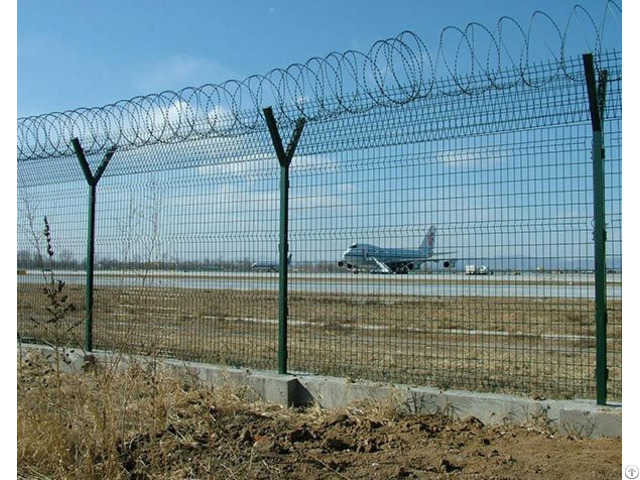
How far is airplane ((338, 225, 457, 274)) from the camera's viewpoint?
17.8ft

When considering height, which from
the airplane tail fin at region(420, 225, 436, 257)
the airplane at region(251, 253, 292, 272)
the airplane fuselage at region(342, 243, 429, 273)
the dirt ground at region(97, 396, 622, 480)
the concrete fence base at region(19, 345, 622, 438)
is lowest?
the dirt ground at region(97, 396, 622, 480)

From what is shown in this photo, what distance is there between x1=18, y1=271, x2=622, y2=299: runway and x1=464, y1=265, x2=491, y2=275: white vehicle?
4 centimetres

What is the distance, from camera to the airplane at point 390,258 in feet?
17.8

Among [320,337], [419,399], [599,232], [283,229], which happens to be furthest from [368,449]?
[320,337]

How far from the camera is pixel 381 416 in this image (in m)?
4.98

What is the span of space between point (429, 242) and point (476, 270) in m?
0.45

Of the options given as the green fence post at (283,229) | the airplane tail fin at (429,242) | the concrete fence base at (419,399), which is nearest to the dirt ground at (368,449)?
the concrete fence base at (419,399)

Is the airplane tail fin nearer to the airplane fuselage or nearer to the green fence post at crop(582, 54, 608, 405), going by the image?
the airplane fuselage

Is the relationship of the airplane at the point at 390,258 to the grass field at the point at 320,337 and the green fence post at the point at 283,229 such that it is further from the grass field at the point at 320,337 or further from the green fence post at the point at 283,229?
the green fence post at the point at 283,229

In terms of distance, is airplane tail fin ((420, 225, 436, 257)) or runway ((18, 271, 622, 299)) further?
airplane tail fin ((420, 225, 436, 257))

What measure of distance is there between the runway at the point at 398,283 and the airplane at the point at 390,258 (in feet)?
0.32

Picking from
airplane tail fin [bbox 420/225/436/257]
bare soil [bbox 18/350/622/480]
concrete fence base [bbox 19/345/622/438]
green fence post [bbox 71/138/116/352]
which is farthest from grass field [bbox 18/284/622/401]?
bare soil [bbox 18/350/622/480]

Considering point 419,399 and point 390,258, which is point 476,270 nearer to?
point 390,258

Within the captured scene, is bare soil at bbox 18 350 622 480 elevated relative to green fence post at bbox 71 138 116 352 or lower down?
lower down
